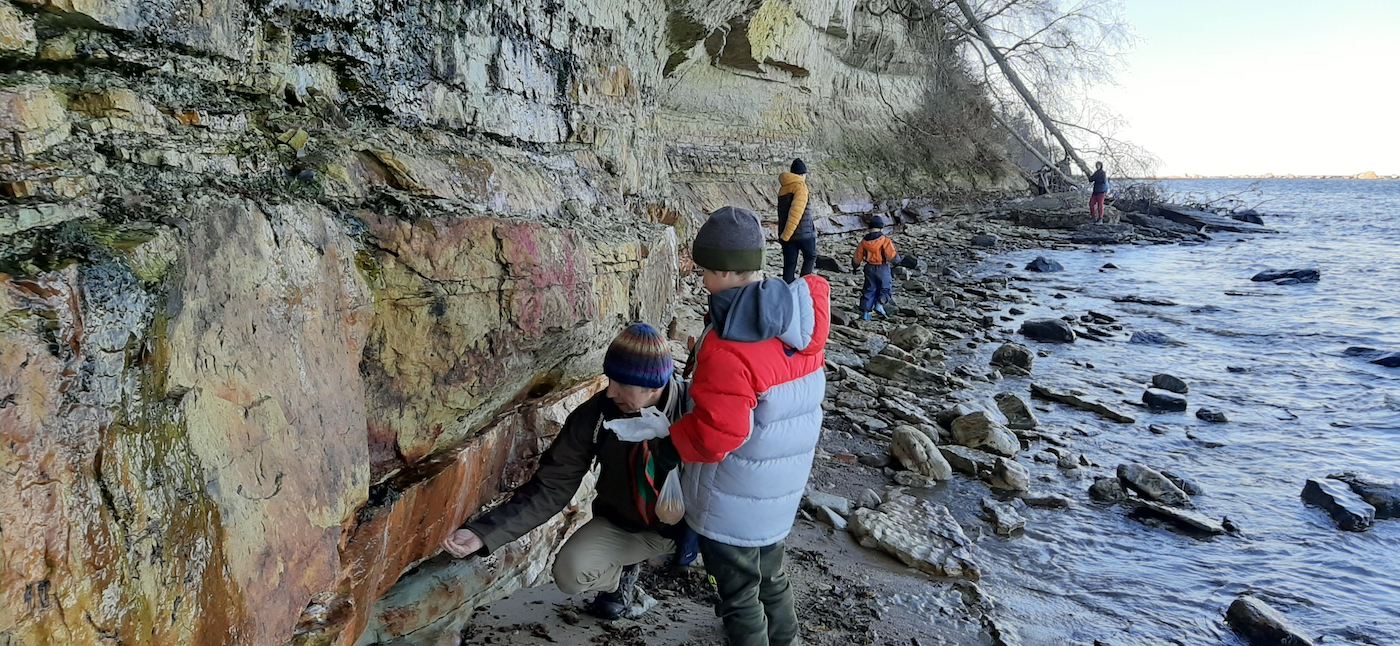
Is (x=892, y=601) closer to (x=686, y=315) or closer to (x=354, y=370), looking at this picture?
(x=354, y=370)

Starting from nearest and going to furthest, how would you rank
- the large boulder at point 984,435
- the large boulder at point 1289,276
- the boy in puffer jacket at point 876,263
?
the large boulder at point 984,435 → the boy in puffer jacket at point 876,263 → the large boulder at point 1289,276

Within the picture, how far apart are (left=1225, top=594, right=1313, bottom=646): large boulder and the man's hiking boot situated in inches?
107

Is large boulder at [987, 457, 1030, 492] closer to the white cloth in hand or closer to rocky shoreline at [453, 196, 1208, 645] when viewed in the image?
rocky shoreline at [453, 196, 1208, 645]

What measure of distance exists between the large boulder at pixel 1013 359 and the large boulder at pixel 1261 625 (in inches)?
164

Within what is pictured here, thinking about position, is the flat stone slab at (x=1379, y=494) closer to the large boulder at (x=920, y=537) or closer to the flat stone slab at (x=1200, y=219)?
the large boulder at (x=920, y=537)

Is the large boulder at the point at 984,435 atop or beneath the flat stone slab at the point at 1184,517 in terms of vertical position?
atop

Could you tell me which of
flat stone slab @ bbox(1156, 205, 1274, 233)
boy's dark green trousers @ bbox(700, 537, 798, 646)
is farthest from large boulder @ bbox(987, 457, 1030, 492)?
flat stone slab @ bbox(1156, 205, 1274, 233)

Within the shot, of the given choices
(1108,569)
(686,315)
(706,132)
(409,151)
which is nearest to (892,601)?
(1108,569)

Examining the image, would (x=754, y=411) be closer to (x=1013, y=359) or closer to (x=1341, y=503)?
(x=1341, y=503)

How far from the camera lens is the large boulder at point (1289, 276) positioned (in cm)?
1470

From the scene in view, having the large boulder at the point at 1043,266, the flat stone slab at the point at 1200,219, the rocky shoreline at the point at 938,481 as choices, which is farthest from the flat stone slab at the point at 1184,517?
the flat stone slab at the point at 1200,219

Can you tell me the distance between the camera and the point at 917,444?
15.9 feet

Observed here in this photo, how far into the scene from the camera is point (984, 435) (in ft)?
17.7

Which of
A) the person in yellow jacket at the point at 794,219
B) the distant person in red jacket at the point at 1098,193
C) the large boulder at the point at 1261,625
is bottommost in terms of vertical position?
the large boulder at the point at 1261,625
